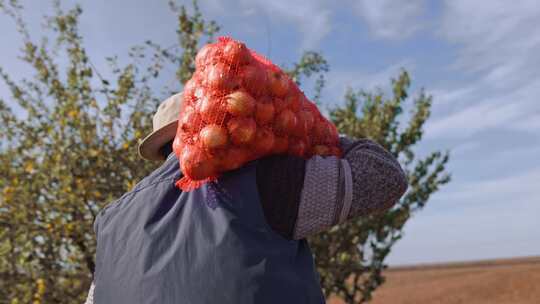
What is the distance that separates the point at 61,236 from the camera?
4.70 metres

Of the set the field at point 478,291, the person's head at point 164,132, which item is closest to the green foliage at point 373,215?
the person's head at point 164,132

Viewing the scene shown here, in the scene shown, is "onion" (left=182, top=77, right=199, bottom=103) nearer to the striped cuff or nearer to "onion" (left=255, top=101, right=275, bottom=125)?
"onion" (left=255, top=101, right=275, bottom=125)

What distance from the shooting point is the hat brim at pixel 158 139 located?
1.96 m

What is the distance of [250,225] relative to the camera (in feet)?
5.07

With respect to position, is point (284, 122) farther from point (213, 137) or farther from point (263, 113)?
point (213, 137)

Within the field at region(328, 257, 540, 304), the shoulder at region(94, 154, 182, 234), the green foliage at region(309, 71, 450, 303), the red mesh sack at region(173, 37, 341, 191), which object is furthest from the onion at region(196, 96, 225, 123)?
the field at region(328, 257, 540, 304)

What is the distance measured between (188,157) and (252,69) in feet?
1.04

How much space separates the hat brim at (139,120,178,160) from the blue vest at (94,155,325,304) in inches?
9.4

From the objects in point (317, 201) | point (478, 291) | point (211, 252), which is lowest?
point (478, 291)

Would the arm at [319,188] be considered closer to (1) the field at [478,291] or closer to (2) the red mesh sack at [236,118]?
(2) the red mesh sack at [236,118]

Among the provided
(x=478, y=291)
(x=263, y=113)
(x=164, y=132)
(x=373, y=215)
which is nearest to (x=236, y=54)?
(x=263, y=113)

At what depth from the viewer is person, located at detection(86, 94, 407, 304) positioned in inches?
60.4

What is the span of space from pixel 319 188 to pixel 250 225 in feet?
0.69

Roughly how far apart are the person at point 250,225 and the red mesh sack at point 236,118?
2.1 inches
